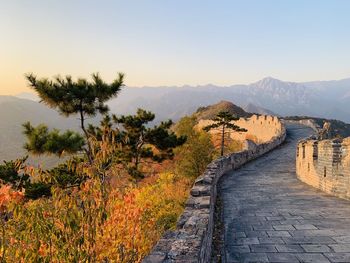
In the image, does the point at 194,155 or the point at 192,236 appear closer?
the point at 192,236

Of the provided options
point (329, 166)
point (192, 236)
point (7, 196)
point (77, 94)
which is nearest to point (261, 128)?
point (77, 94)

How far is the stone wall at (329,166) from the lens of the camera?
10102mm

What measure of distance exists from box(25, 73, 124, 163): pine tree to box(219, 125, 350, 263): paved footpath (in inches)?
448

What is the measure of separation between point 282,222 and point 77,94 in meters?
16.7

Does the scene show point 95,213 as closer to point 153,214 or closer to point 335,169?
point 335,169

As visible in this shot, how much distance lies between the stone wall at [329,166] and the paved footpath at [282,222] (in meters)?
0.32

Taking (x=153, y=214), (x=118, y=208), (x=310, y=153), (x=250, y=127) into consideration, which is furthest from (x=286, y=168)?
(x=250, y=127)

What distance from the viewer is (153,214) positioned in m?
17.5

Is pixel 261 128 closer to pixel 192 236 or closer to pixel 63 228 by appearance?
pixel 192 236

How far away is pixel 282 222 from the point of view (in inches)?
312

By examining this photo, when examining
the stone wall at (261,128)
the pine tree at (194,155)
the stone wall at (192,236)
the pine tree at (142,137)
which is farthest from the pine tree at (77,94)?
the stone wall at (261,128)

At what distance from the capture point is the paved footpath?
19.7 ft

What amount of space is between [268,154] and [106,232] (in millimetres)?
18677

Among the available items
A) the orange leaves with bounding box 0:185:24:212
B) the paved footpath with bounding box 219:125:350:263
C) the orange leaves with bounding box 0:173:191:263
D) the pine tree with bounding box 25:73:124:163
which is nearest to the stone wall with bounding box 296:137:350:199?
the paved footpath with bounding box 219:125:350:263
